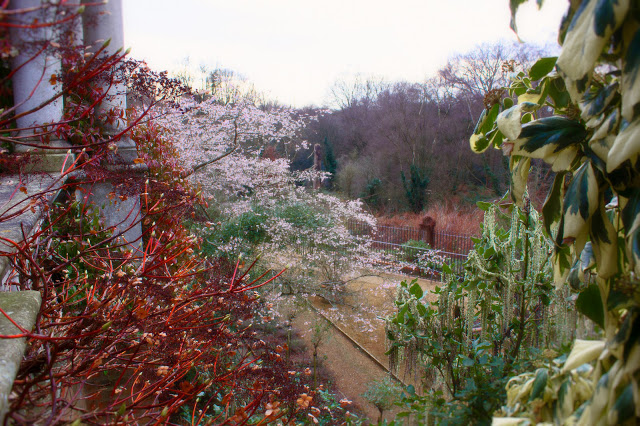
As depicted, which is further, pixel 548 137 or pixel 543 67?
pixel 543 67

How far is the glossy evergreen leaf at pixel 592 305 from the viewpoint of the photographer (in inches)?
27.5

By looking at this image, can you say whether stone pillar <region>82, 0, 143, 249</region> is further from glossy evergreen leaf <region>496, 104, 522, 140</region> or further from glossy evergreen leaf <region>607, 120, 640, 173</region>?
glossy evergreen leaf <region>607, 120, 640, 173</region>

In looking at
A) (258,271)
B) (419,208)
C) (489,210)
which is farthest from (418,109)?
(489,210)

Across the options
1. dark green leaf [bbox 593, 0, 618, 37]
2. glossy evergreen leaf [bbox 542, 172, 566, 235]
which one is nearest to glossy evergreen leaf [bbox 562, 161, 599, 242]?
glossy evergreen leaf [bbox 542, 172, 566, 235]

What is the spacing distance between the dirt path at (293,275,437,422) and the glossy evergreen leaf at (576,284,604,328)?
15.5 feet

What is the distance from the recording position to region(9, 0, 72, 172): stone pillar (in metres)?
0.57

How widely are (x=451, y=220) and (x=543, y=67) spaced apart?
41.3 feet

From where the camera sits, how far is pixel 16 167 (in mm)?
1754

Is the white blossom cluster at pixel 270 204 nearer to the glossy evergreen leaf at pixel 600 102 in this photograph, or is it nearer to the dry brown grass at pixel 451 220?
the dry brown grass at pixel 451 220

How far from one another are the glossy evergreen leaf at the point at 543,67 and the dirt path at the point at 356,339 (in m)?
4.72

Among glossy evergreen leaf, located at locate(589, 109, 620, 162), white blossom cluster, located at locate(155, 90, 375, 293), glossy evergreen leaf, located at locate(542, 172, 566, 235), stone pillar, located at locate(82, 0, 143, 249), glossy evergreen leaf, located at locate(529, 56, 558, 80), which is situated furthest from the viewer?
white blossom cluster, located at locate(155, 90, 375, 293)

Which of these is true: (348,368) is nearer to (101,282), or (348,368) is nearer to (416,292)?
(416,292)

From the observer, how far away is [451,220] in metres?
12.8

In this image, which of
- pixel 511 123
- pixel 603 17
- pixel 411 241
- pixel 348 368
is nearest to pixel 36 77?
pixel 511 123
